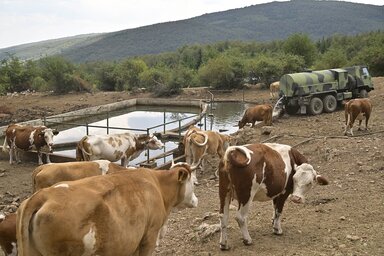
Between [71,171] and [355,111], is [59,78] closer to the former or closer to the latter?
[355,111]

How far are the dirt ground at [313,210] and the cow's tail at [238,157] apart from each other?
1313mm

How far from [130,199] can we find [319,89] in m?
17.4

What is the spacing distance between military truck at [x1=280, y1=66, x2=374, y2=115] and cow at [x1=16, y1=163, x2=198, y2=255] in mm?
15680

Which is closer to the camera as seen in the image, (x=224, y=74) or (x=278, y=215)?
(x=278, y=215)

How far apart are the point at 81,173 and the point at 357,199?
522cm

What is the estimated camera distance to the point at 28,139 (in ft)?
48.5

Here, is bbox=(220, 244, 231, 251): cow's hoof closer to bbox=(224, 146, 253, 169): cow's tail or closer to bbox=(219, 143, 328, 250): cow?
bbox=(219, 143, 328, 250): cow

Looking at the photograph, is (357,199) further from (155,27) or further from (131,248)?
(155,27)

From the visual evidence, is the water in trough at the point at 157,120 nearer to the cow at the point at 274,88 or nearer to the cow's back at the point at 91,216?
the cow at the point at 274,88

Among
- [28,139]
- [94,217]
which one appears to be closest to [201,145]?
[28,139]

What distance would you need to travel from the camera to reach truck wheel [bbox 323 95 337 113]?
813 inches

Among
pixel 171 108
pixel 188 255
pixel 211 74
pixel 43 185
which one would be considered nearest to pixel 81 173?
pixel 43 185

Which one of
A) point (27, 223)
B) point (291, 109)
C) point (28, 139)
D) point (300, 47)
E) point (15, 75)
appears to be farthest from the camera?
point (300, 47)

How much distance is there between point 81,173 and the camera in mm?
8289
